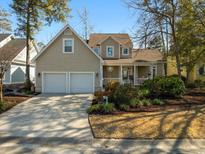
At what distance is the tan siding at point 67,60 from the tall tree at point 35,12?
243 cm

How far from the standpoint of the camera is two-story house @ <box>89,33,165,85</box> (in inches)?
1194

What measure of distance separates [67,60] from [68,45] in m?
1.37

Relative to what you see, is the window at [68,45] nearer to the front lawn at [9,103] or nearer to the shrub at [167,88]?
the front lawn at [9,103]

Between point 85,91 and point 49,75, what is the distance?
3.61 m

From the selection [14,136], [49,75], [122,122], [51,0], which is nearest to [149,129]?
[122,122]

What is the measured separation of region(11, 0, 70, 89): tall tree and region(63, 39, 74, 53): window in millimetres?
2829

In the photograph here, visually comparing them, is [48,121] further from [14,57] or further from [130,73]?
[14,57]

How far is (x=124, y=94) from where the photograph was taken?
55.2 feet

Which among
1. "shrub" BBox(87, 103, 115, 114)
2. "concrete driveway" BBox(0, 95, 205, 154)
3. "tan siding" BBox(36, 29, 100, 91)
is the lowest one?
"concrete driveway" BBox(0, 95, 205, 154)

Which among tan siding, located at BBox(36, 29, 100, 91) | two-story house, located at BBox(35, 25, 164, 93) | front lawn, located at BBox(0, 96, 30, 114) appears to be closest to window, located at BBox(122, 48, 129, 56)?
two-story house, located at BBox(35, 25, 164, 93)

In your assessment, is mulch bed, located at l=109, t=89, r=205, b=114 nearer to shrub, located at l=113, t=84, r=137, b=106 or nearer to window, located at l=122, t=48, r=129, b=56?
shrub, located at l=113, t=84, r=137, b=106

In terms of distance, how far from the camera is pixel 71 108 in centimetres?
1703

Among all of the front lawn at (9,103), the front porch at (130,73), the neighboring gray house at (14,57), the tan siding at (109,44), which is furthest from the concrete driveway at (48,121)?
the tan siding at (109,44)

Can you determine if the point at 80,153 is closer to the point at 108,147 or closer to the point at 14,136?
the point at 108,147
